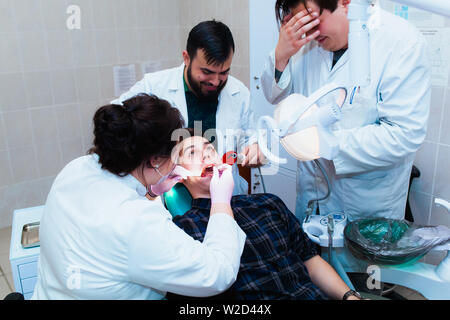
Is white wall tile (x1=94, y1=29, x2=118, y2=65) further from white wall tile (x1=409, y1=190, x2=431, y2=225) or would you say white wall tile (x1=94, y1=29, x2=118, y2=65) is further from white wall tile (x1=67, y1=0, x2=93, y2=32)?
white wall tile (x1=409, y1=190, x2=431, y2=225)

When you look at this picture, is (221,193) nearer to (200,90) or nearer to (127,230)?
(127,230)

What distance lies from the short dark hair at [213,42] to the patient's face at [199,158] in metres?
0.33

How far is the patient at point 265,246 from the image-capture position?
51.3 inches

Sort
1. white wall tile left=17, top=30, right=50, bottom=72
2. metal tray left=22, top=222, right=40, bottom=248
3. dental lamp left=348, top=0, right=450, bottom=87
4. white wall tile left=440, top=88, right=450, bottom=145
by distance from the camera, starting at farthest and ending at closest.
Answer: white wall tile left=17, top=30, right=50, bottom=72, white wall tile left=440, top=88, right=450, bottom=145, metal tray left=22, top=222, right=40, bottom=248, dental lamp left=348, top=0, right=450, bottom=87

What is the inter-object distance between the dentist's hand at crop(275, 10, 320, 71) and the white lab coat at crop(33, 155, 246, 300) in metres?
0.67

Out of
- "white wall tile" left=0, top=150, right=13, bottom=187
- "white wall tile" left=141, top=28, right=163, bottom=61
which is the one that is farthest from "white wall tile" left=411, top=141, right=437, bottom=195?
"white wall tile" left=0, top=150, right=13, bottom=187

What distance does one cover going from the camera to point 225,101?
6.16 ft

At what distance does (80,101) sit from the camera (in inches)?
125

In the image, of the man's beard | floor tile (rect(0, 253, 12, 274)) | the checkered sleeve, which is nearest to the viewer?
the checkered sleeve

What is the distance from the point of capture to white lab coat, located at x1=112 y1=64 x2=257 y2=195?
1.83 metres

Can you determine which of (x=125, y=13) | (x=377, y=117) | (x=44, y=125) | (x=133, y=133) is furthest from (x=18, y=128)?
(x=377, y=117)

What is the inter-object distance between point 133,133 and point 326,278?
0.77m

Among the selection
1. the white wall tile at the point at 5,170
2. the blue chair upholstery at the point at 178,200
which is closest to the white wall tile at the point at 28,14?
the white wall tile at the point at 5,170

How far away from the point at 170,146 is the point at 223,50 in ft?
2.04
